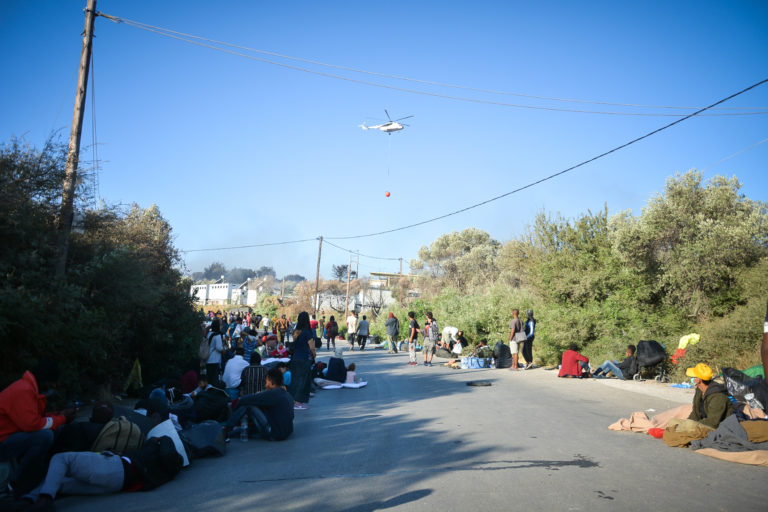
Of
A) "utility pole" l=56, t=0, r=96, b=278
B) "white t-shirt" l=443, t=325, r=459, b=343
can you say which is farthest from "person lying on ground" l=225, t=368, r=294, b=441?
"white t-shirt" l=443, t=325, r=459, b=343

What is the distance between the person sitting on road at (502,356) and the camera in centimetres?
2003

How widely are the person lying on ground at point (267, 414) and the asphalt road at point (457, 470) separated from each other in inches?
8.2

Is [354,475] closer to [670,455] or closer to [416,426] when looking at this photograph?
[416,426]

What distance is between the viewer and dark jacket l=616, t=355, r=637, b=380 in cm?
1502

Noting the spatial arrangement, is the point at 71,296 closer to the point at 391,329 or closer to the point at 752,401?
the point at 752,401

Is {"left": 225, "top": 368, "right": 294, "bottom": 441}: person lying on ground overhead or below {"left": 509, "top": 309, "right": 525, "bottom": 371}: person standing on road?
below

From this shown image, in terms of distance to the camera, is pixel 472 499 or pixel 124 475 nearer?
pixel 472 499

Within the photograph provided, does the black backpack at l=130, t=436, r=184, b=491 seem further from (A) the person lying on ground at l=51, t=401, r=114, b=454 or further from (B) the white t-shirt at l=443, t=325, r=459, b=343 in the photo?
(B) the white t-shirt at l=443, t=325, r=459, b=343

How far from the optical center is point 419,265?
72750 millimetres

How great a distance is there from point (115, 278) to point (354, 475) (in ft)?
26.8

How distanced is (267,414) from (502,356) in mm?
13875

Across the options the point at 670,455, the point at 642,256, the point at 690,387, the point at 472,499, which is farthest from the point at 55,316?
the point at 642,256

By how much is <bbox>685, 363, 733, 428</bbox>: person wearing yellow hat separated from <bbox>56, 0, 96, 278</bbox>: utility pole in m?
11.3

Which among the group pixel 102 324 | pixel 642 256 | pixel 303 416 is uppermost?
pixel 642 256
